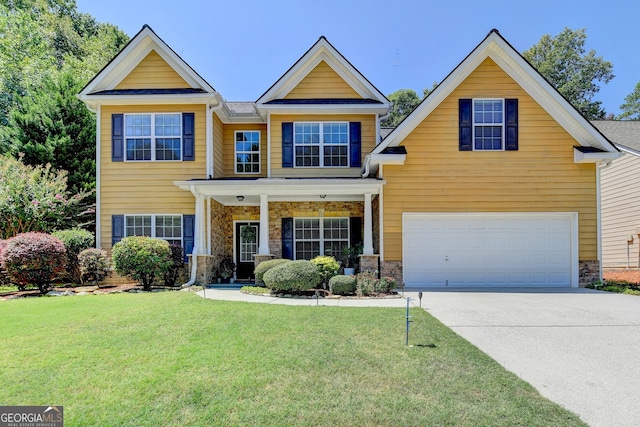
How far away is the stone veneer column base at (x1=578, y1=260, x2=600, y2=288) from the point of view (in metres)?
12.4

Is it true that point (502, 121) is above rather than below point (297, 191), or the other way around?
above

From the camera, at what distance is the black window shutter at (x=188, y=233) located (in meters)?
13.2

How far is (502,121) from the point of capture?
12.7 metres

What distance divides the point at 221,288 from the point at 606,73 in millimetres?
36622

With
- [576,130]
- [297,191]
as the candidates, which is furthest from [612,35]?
[297,191]

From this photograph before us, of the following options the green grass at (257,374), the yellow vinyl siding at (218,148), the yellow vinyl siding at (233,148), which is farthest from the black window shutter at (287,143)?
the green grass at (257,374)

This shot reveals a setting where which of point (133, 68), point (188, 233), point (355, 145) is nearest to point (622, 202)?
point (355, 145)

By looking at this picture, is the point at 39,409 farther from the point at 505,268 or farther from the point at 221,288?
the point at 505,268

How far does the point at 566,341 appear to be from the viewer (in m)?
5.81

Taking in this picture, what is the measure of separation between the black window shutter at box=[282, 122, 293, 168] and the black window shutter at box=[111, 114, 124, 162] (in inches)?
221

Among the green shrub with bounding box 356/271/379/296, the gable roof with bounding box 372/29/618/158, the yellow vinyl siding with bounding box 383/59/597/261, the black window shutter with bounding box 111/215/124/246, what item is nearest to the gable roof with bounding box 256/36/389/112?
the gable roof with bounding box 372/29/618/158

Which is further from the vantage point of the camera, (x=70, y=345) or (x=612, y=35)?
(x=612, y=35)

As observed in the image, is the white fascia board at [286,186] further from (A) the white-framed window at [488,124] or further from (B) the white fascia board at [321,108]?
(A) the white-framed window at [488,124]

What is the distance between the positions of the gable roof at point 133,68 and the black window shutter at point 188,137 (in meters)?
0.67
